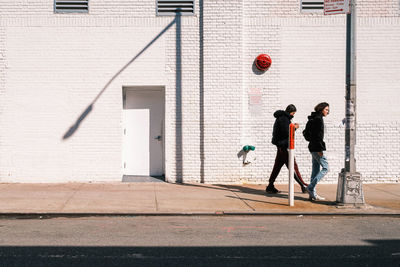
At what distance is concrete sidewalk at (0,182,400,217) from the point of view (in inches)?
335

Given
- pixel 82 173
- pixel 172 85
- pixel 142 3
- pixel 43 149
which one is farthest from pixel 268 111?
pixel 43 149

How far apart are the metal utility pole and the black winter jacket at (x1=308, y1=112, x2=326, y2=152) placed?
1.72ft

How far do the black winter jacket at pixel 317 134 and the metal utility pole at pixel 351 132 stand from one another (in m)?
0.52

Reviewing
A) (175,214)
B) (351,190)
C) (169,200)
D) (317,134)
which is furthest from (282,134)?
(175,214)

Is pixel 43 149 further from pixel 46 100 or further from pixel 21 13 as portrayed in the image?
pixel 21 13

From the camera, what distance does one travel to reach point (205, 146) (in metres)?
11.8

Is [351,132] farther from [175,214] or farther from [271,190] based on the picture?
[175,214]

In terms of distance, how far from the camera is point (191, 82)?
39.1 ft

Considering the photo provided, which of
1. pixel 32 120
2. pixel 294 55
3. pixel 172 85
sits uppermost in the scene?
pixel 294 55

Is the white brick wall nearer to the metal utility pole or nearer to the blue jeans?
the blue jeans

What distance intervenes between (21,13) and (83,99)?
2580 millimetres
